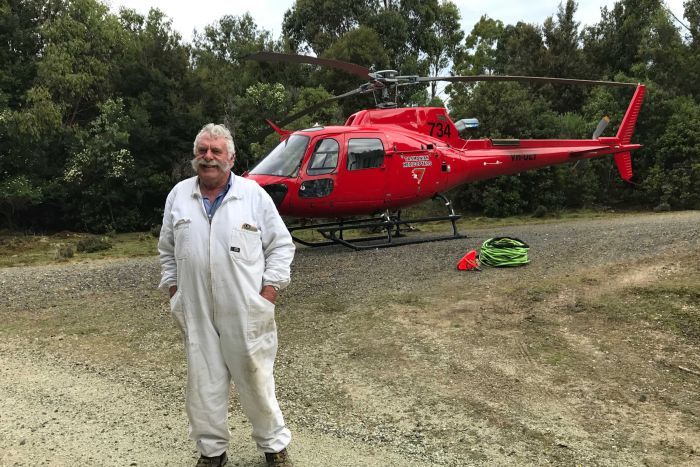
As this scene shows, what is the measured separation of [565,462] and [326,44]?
1229 inches

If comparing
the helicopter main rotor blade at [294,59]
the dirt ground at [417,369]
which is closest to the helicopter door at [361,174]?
Answer: the helicopter main rotor blade at [294,59]

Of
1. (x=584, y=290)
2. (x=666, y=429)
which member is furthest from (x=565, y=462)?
(x=584, y=290)

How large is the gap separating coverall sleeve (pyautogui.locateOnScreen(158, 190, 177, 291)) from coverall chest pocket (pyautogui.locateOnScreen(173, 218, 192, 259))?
0.13 meters

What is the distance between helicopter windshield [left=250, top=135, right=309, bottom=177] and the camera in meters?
8.74

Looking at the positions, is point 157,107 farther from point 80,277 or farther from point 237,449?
point 237,449

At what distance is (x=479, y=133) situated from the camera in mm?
17562

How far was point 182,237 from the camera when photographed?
2.66 m

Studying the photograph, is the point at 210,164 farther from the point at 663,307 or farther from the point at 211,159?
the point at 663,307

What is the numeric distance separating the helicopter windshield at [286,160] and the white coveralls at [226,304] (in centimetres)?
600

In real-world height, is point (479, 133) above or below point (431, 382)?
above

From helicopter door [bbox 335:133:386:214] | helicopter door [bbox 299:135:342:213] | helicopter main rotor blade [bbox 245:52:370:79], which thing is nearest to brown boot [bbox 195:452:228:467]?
helicopter main rotor blade [bbox 245:52:370:79]

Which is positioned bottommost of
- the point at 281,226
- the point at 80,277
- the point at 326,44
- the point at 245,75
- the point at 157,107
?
the point at 80,277

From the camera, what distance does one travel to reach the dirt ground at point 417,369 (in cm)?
300

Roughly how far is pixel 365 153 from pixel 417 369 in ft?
18.4
